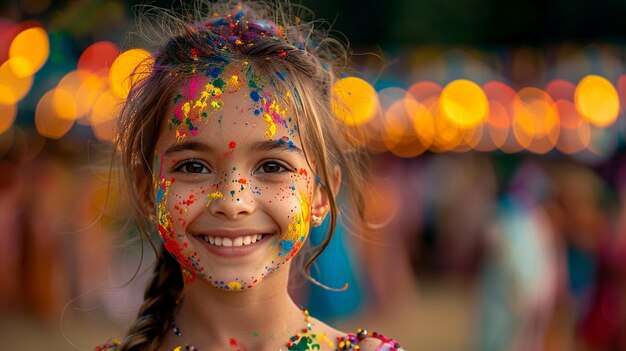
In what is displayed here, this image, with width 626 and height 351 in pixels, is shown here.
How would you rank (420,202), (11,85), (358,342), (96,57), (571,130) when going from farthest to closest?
(420,202) < (571,130) < (96,57) < (11,85) < (358,342)

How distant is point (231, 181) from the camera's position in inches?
74.7

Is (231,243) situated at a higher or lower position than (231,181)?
lower

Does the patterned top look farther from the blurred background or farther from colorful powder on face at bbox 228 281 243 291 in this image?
the blurred background

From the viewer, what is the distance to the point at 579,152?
9008 millimetres

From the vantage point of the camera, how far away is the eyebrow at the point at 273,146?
6.32 ft

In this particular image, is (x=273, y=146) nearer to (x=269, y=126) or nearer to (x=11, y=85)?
(x=269, y=126)

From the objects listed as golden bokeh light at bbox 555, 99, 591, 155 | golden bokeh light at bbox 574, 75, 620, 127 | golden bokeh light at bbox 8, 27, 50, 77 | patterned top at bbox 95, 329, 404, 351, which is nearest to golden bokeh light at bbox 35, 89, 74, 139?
golden bokeh light at bbox 8, 27, 50, 77

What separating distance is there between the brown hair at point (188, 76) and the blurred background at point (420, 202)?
0.16 metres

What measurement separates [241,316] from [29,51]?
5143mm

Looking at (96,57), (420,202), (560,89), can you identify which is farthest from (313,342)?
(420,202)

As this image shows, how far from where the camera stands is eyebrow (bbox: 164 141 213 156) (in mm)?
1928

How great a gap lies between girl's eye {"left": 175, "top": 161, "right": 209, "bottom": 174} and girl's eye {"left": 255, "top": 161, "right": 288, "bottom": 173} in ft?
0.41

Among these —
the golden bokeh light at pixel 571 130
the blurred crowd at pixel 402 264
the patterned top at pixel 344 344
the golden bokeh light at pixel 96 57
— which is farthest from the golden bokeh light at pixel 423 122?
the patterned top at pixel 344 344

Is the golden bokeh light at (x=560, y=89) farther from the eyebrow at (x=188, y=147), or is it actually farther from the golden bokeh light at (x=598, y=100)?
the eyebrow at (x=188, y=147)
